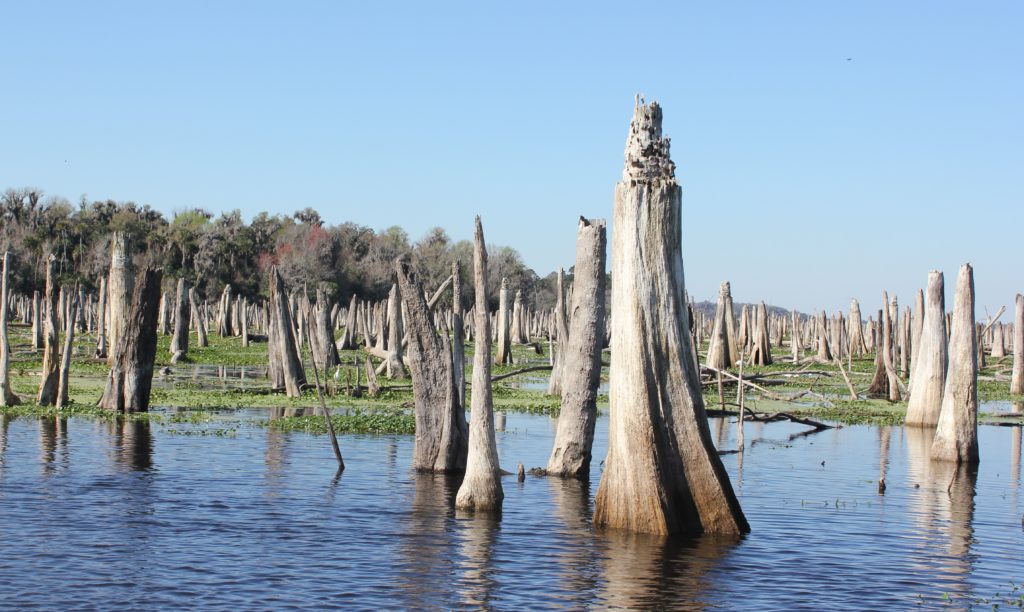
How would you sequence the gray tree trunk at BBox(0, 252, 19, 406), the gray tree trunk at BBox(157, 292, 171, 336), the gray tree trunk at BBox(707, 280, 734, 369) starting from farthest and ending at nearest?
1. the gray tree trunk at BBox(157, 292, 171, 336)
2. the gray tree trunk at BBox(707, 280, 734, 369)
3. the gray tree trunk at BBox(0, 252, 19, 406)

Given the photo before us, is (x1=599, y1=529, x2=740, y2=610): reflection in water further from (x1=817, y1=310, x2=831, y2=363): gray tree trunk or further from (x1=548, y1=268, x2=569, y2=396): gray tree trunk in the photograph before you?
(x1=817, y1=310, x2=831, y2=363): gray tree trunk

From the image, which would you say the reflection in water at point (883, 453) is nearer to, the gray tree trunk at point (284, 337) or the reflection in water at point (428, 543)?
the reflection in water at point (428, 543)

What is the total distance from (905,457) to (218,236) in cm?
6981

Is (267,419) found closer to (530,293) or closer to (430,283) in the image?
(430,283)

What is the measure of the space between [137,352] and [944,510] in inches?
598

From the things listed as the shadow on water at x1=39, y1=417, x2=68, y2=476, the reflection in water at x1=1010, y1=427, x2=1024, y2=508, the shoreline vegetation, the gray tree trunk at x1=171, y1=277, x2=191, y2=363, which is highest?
the gray tree trunk at x1=171, y1=277, x2=191, y2=363

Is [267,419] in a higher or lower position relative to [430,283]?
lower

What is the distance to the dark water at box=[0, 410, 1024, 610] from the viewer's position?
11500 millimetres

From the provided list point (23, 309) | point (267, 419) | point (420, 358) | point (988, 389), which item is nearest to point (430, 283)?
point (23, 309)

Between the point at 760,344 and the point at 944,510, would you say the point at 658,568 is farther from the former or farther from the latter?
the point at 760,344

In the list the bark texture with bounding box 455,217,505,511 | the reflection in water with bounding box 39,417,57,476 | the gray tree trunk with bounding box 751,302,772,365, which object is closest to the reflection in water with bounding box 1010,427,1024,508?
the bark texture with bounding box 455,217,505,511

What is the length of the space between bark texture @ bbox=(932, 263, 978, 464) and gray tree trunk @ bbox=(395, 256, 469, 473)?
8.02 metres

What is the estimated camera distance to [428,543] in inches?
534

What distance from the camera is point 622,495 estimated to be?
539 inches
